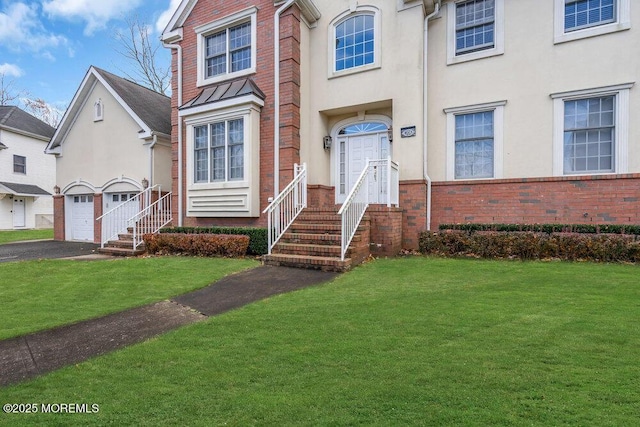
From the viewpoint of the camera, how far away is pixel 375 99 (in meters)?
9.92

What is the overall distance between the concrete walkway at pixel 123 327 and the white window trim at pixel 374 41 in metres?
6.52

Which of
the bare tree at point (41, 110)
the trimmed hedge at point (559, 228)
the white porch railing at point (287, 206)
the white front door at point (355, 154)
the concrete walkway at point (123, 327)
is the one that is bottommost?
the concrete walkway at point (123, 327)

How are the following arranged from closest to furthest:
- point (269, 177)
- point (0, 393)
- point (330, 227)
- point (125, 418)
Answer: point (125, 418), point (0, 393), point (330, 227), point (269, 177)

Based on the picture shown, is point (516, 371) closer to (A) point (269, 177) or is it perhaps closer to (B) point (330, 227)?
(B) point (330, 227)

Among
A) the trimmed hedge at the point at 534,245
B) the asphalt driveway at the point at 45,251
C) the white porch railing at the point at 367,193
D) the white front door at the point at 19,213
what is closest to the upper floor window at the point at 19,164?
the white front door at the point at 19,213

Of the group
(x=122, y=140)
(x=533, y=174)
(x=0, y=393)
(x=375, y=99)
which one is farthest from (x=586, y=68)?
(x=122, y=140)

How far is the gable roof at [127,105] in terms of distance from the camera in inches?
531

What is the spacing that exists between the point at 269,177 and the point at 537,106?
735 cm

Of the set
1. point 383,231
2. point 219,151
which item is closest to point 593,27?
point 383,231

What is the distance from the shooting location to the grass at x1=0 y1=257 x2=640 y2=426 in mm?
2268

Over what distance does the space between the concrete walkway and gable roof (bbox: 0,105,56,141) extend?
83.5 feet

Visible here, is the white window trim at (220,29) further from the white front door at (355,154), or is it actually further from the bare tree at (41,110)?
the bare tree at (41,110)

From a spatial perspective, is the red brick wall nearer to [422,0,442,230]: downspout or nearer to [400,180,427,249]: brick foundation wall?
[400,180,427,249]: brick foundation wall

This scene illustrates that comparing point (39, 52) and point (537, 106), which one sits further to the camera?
point (39, 52)
